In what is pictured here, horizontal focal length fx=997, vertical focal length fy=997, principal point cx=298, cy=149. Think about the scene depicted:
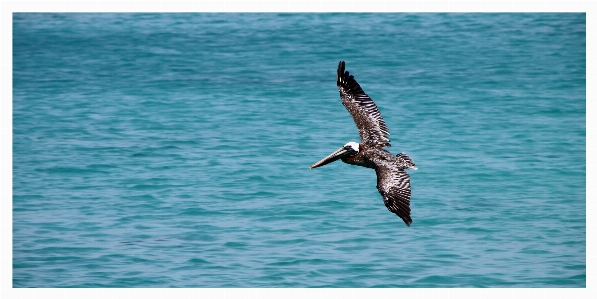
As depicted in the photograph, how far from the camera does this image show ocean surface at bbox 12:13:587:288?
11.9 meters

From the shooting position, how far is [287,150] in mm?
15602

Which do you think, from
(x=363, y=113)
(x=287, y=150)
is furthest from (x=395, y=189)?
(x=287, y=150)

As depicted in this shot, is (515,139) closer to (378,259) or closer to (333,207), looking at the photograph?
(333,207)

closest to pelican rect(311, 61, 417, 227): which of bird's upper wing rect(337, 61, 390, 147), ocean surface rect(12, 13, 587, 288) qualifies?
bird's upper wing rect(337, 61, 390, 147)

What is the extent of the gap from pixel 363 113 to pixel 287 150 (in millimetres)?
4480

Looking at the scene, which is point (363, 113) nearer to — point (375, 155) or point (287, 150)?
point (375, 155)

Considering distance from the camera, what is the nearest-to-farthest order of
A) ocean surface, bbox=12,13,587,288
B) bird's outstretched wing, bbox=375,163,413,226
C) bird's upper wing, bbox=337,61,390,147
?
bird's outstretched wing, bbox=375,163,413,226 < bird's upper wing, bbox=337,61,390,147 < ocean surface, bbox=12,13,587,288

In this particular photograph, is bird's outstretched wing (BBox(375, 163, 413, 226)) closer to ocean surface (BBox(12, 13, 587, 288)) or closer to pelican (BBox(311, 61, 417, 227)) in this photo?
pelican (BBox(311, 61, 417, 227))

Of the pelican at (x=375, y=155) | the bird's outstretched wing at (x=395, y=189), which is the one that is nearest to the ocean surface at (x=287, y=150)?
the pelican at (x=375, y=155)

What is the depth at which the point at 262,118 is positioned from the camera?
56.9 feet

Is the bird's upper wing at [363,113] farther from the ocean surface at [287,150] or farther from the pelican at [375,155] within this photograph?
the ocean surface at [287,150]

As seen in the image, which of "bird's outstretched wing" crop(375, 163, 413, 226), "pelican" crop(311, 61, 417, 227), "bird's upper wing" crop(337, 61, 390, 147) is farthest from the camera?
"bird's upper wing" crop(337, 61, 390, 147)

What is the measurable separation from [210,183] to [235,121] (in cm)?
301

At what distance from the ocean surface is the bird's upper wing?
1556 mm
